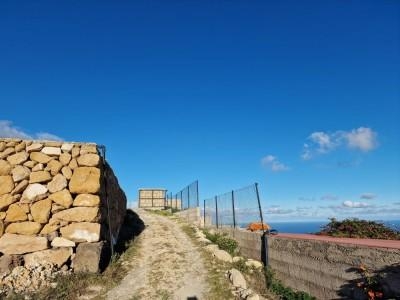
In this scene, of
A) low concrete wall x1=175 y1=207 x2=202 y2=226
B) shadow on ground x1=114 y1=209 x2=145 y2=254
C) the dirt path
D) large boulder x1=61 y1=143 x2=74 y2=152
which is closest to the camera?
the dirt path

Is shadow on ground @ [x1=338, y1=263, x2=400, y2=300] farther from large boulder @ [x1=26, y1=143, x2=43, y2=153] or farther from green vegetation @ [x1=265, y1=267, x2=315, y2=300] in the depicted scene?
large boulder @ [x1=26, y1=143, x2=43, y2=153]

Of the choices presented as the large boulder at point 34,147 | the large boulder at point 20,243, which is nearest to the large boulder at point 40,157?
the large boulder at point 34,147

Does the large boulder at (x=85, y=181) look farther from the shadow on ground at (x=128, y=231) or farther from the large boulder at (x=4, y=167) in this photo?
the shadow on ground at (x=128, y=231)

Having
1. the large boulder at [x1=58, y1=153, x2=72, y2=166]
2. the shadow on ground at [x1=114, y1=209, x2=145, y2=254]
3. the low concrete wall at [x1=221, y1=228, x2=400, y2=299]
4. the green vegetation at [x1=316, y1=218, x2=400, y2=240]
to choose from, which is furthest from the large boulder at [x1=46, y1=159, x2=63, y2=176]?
the green vegetation at [x1=316, y1=218, x2=400, y2=240]

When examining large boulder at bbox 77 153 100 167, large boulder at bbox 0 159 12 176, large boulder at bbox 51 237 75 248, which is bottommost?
large boulder at bbox 51 237 75 248

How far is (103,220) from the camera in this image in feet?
41.9

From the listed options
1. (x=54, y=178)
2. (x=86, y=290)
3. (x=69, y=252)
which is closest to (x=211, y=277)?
(x=86, y=290)

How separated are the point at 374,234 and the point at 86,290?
30.1 feet

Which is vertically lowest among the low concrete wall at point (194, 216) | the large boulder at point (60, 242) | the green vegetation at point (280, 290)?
Answer: the green vegetation at point (280, 290)

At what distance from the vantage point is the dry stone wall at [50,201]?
1114cm

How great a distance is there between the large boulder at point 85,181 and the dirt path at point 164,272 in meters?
2.91

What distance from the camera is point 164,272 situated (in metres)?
11.8

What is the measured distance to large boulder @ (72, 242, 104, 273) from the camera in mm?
11040

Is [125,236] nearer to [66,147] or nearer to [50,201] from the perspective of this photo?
[50,201]
